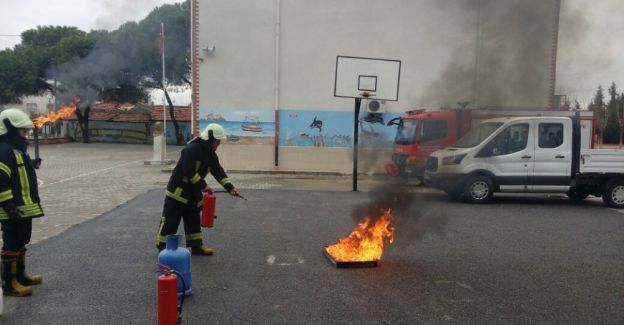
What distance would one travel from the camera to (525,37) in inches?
223

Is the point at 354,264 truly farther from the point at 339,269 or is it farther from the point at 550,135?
the point at 550,135

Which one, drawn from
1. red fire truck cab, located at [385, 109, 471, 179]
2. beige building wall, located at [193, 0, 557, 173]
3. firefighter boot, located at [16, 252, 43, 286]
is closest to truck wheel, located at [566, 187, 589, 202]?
red fire truck cab, located at [385, 109, 471, 179]

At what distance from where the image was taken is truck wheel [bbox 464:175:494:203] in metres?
10.5

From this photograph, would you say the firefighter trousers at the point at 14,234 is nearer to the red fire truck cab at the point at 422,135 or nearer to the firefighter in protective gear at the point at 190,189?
the firefighter in protective gear at the point at 190,189

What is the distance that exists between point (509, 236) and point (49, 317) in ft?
20.3

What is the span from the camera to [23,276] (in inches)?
179

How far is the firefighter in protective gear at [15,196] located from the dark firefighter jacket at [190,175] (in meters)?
1.49

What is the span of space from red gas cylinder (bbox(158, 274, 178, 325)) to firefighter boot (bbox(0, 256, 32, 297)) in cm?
188

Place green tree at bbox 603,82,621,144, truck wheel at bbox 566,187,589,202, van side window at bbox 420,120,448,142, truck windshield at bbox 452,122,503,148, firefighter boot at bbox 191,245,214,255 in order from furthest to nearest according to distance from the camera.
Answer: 1. green tree at bbox 603,82,621,144
2. van side window at bbox 420,120,448,142
3. truck wheel at bbox 566,187,589,202
4. truck windshield at bbox 452,122,503,148
5. firefighter boot at bbox 191,245,214,255

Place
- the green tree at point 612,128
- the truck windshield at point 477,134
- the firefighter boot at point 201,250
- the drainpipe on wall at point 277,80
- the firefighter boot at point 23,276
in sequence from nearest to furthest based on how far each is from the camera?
the firefighter boot at point 23,276, the firefighter boot at point 201,250, the truck windshield at point 477,134, the green tree at point 612,128, the drainpipe on wall at point 277,80

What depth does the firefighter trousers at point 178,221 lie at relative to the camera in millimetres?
5536

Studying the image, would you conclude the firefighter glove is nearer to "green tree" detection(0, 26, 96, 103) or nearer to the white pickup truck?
the white pickup truck

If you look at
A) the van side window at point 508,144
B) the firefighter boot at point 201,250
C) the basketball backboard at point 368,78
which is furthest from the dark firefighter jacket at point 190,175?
the basketball backboard at point 368,78

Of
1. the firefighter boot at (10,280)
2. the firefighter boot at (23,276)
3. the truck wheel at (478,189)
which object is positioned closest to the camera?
the firefighter boot at (10,280)
